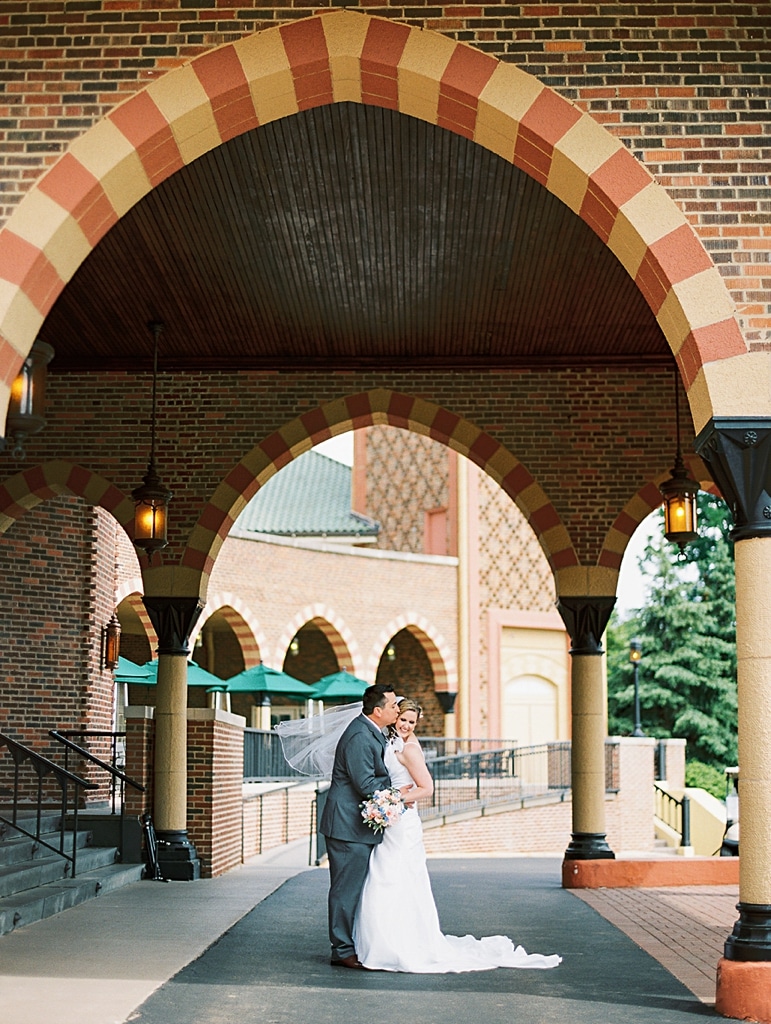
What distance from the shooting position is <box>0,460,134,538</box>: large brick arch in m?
13.1

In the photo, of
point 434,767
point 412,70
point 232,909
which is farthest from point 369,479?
point 412,70

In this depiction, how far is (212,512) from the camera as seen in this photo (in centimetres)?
1311

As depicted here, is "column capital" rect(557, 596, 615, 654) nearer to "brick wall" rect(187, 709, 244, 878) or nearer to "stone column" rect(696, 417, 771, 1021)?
"brick wall" rect(187, 709, 244, 878)

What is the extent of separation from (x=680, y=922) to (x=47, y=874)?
5018 millimetres

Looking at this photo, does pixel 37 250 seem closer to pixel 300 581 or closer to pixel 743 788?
pixel 743 788

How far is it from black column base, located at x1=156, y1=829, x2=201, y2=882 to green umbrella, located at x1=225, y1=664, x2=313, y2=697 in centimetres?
966

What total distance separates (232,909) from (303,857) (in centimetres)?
899

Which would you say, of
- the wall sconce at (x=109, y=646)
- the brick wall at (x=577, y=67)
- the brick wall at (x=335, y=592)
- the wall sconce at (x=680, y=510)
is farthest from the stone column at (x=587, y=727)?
the brick wall at (x=335, y=592)

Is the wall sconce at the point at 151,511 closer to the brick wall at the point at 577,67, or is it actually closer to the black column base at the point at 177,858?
the black column base at the point at 177,858

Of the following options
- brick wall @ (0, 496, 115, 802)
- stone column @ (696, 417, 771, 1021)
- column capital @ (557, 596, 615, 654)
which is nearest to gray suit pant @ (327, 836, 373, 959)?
stone column @ (696, 417, 771, 1021)

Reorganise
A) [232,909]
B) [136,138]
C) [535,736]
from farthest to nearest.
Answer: [535,736]
[232,909]
[136,138]

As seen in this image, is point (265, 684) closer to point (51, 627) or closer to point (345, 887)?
point (51, 627)

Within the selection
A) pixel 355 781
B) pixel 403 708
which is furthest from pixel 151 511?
pixel 355 781

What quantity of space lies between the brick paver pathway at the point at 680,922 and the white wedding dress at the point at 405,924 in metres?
0.85
